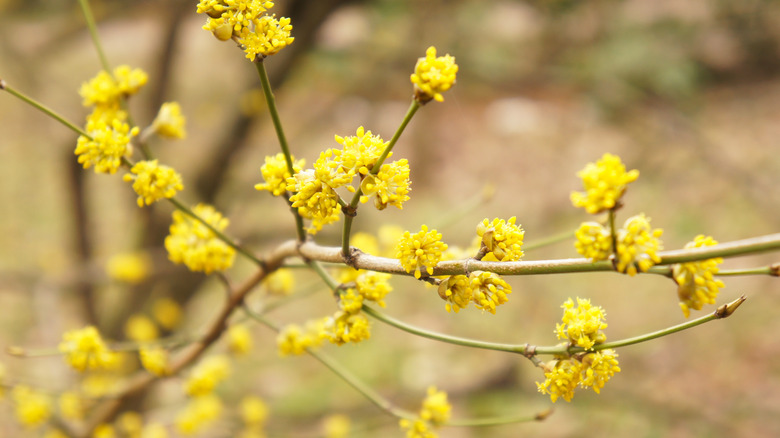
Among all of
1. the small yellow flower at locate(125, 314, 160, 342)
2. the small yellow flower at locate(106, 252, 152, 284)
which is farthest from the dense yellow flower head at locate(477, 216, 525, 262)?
the small yellow flower at locate(106, 252, 152, 284)

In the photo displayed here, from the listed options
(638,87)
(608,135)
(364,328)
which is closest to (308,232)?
(364,328)

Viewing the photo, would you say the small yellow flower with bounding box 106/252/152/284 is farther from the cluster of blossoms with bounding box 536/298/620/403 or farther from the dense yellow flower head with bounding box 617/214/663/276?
the dense yellow flower head with bounding box 617/214/663/276

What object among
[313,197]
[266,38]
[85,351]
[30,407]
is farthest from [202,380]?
[266,38]

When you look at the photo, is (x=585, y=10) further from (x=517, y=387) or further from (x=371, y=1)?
(x=517, y=387)

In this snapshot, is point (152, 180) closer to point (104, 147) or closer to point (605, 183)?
point (104, 147)

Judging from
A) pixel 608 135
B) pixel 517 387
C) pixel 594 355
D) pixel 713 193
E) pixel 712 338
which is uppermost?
pixel 608 135

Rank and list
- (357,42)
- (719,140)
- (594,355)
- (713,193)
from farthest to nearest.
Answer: (719,140) → (713,193) → (357,42) → (594,355)
